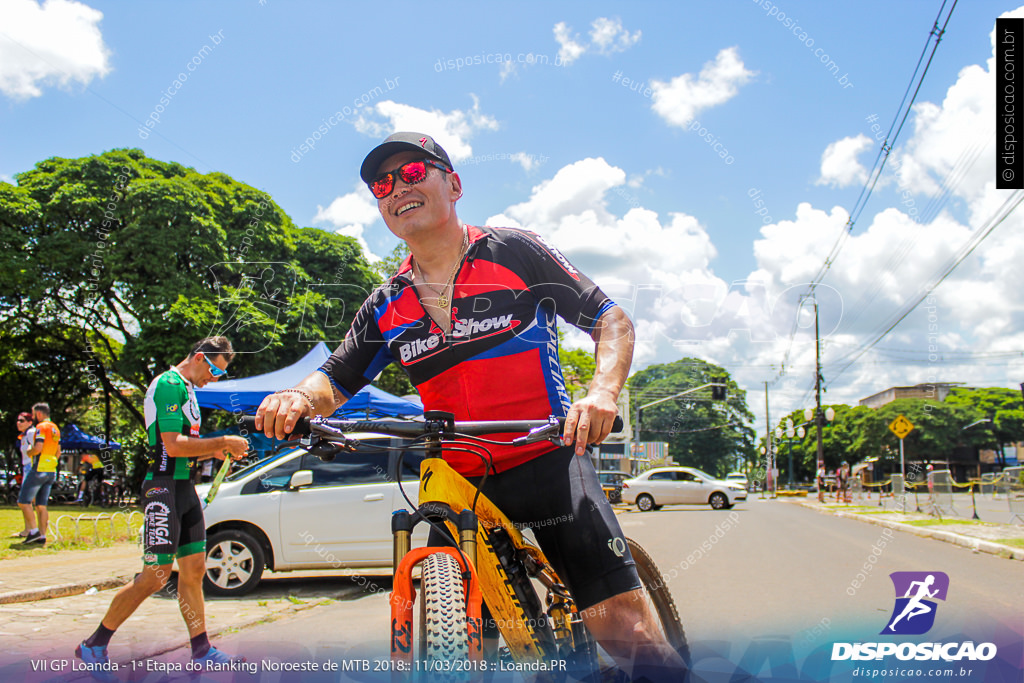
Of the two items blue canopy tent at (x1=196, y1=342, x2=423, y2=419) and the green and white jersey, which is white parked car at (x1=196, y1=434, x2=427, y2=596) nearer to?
blue canopy tent at (x1=196, y1=342, x2=423, y2=419)

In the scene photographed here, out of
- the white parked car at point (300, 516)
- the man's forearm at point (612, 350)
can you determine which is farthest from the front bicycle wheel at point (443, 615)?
the white parked car at point (300, 516)

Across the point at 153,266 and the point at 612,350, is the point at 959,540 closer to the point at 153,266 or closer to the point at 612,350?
the point at 612,350

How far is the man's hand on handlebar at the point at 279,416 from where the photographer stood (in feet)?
6.23

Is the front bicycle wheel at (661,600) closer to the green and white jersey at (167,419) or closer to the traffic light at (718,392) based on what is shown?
the green and white jersey at (167,419)

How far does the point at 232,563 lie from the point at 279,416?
5997 mm

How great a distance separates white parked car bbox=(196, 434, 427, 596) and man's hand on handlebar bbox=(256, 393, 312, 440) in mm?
5497

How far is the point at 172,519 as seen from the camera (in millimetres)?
3928

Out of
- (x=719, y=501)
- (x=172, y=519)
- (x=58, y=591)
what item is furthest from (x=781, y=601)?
(x=719, y=501)

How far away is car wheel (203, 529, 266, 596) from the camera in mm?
7094

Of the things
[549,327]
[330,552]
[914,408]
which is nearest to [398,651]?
[549,327]

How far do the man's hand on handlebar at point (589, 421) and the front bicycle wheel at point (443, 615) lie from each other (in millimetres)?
406

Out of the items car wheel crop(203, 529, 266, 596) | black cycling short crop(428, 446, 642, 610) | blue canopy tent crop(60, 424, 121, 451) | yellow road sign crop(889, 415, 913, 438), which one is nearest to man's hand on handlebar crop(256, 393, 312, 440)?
black cycling short crop(428, 446, 642, 610)

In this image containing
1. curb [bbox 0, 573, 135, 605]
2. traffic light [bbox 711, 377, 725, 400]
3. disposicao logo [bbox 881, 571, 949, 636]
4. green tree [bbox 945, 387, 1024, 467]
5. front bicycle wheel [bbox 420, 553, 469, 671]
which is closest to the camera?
front bicycle wheel [bbox 420, 553, 469, 671]

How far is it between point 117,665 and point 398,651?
3423mm
